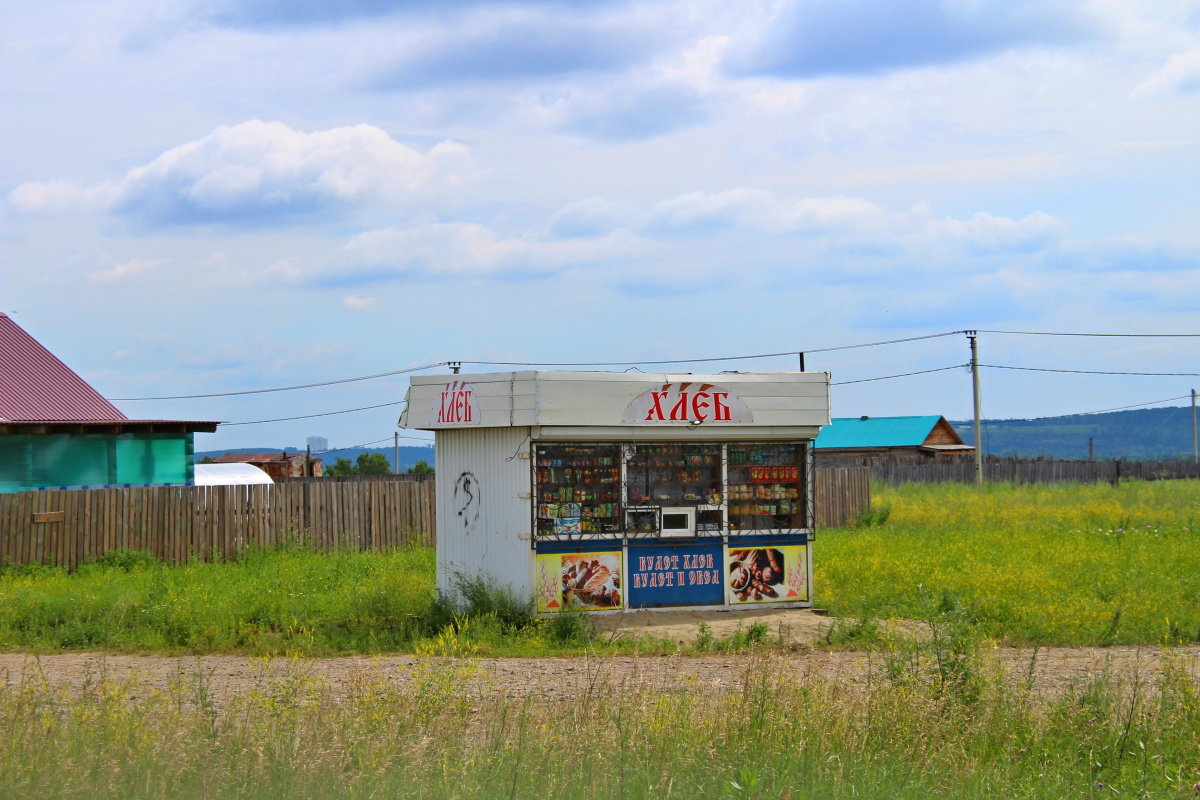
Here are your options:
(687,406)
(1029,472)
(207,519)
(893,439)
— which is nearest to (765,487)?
(687,406)

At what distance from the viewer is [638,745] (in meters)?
7.02

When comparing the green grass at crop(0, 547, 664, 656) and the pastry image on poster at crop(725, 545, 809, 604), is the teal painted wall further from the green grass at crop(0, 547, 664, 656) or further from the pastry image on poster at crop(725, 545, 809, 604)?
the pastry image on poster at crop(725, 545, 809, 604)

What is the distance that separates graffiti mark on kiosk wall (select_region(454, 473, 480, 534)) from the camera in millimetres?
15219

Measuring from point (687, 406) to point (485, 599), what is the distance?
3250 mm

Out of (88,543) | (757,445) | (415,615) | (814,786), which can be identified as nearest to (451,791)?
(814,786)

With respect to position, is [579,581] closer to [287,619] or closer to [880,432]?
[287,619]

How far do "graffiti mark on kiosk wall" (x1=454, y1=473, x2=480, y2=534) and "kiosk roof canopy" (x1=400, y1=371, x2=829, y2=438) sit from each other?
713 millimetres

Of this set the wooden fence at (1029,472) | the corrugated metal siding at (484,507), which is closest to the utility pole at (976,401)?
the wooden fence at (1029,472)

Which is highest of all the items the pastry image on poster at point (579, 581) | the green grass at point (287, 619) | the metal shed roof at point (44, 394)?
the metal shed roof at point (44, 394)

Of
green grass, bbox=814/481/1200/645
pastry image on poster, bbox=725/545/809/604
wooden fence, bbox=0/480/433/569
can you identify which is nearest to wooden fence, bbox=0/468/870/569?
wooden fence, bbox=0/480/433/569

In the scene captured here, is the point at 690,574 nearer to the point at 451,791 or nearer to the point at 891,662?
the point at 891,662

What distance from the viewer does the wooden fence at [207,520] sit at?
2064cm

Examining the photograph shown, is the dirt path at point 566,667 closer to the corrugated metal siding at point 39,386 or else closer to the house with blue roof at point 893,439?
the corrugated metal siding at point 39,386

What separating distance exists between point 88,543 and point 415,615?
8.96 metres
